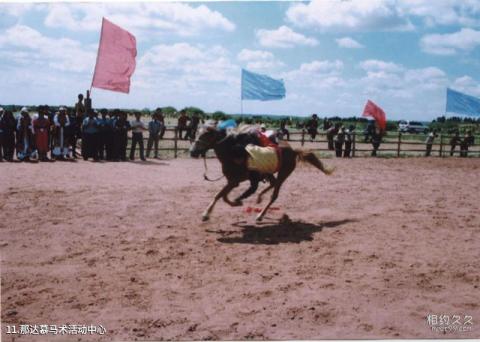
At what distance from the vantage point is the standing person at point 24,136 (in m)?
12.2

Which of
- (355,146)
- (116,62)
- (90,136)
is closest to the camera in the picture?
(116,62)

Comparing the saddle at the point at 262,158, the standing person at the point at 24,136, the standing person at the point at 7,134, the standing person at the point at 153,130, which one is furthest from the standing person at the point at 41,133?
the saddle at the point at 262,158

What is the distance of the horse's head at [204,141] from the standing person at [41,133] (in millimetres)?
7399

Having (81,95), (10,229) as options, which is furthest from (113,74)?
(10,229)

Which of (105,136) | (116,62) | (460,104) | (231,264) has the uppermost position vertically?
(116,62)

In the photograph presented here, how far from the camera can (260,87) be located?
651 inches

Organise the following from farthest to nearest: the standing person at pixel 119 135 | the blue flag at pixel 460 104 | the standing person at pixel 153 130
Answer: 1. the blue flag at pixel 460 104
2. the standing person at pixel 153 130
3. the standing person at pixel 119 135

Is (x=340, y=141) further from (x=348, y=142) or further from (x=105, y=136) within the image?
(x=105, y=136)

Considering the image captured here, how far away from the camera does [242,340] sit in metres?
3.78

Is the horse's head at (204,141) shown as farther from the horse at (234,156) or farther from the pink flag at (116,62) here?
the pink flag at (116,62)

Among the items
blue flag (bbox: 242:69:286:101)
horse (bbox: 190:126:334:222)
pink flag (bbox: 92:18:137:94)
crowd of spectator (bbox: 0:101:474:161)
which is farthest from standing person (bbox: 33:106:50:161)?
horse (bbox: 190:126:334:222)

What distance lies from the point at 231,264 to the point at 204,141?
184cm

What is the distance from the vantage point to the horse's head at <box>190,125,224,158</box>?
6.33 m

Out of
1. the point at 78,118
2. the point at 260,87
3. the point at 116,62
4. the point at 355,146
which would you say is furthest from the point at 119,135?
the point at 355,146
